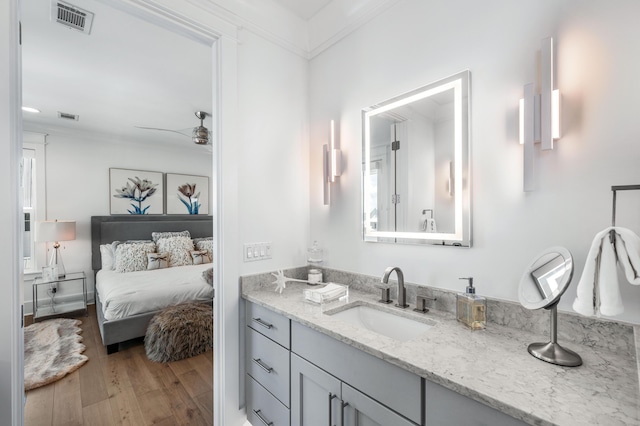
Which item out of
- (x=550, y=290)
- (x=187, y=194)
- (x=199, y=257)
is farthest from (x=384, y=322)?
(x=187, y=194)

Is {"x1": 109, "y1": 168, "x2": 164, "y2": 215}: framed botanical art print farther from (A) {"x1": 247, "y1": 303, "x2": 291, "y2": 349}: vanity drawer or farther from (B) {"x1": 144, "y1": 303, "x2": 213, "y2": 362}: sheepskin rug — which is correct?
(A) {"x1": 247, "y1": 303, "x2": 291, "y2": 349}: vanity drawer

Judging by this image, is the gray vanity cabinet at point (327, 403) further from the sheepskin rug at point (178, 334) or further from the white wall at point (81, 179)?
the white wall at point (81, 179)

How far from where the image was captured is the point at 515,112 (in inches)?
43.6

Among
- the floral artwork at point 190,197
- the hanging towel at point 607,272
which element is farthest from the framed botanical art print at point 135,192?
the hanging towel at point 607,272

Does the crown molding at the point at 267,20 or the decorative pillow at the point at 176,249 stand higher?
the crown molding at the point at 267,20

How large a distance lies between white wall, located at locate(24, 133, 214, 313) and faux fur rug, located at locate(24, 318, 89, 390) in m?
0.91

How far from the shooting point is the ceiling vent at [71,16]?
163cm

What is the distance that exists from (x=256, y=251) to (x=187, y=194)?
12.6 ft

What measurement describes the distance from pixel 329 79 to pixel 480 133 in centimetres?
109

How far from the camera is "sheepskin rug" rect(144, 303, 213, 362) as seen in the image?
2.56m

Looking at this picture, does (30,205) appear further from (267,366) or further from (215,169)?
(267,366)

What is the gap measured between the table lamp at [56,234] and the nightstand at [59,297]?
213 mm

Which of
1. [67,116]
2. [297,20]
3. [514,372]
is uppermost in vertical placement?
[297,20]

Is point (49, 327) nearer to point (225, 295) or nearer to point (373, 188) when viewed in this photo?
point (225, 295)
